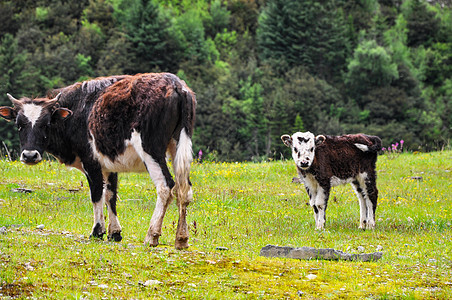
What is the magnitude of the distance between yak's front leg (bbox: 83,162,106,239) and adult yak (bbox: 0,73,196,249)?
17 mm

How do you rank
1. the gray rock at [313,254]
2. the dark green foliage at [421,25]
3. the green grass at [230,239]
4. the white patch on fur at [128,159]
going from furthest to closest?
1. the dark green foliage at [421,25]
2. the white patch on fur at [128,159]
3. the gray rock at [313,254]
4. the green grass at [230,239]

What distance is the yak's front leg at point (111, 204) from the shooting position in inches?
430

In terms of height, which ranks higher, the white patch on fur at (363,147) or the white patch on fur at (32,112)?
the white patch on fur at (32,112)

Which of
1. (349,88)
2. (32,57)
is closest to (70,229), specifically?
(32,57)

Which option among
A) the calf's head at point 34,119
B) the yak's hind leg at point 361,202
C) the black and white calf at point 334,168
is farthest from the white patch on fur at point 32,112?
the yak's hind leg at point 361,202

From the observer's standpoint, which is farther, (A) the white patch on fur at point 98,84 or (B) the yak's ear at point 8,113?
(A) the white patch on fur at point 98,84

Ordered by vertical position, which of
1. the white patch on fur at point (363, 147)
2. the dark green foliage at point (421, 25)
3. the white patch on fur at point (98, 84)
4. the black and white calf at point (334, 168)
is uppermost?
the dark green foliage at point (421, 25)

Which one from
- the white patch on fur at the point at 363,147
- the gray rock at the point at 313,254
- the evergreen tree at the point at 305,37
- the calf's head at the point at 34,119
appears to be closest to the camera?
the gray rock at the point at 313,254

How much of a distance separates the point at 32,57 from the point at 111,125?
83.3 meters

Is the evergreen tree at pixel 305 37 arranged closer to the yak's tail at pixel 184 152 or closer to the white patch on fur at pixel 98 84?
→ the white patch on fur at pixel 98 84

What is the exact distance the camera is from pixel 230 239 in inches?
486

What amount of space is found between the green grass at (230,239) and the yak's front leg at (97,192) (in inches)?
10.6

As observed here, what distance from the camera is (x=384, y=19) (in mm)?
125500

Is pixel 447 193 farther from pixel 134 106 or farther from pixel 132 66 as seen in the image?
pixel 132 66
